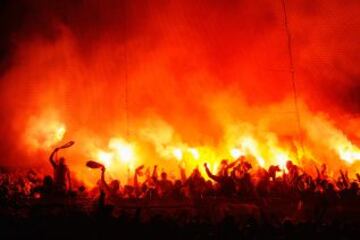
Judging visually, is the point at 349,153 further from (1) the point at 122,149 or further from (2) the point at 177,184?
(1) the point at 122,149

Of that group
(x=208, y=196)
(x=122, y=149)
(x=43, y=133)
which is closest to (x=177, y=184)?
(x=208, y=196)

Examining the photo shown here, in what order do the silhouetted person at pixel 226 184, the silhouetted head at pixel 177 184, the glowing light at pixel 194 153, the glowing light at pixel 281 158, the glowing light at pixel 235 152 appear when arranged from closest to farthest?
the silhouetted person at pixel 226 184
the silhouetted head at pixel 177 184
the glowing light at pixel 281 158
the glowing light at pixel 194 153
the glowing light at pixel 235 152

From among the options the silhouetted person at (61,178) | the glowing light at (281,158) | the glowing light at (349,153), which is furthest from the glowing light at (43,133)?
the glowing light at (349,153)

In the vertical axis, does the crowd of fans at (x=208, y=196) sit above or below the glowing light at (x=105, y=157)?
below

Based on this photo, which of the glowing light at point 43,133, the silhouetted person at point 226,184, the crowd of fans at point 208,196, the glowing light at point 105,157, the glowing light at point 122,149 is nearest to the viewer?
the crowd of fans at point 208,196

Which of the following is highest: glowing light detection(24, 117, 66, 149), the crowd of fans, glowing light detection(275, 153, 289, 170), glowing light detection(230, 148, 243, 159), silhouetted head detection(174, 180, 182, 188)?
glowing light detection(24, 117, 66, 149)

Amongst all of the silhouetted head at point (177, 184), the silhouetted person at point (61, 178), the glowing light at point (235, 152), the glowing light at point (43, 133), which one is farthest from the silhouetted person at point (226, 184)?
the glowing light at point (43, 133)

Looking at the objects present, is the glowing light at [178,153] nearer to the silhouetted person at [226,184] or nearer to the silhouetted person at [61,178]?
the silhouetted person at [226,184]

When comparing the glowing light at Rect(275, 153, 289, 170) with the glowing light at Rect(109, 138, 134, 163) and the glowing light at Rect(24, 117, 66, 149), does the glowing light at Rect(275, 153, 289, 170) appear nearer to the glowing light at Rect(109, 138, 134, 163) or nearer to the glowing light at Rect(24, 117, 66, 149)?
the glowing light at Rect(109, 138, 134, 163)

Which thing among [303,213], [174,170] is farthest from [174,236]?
[174,170]

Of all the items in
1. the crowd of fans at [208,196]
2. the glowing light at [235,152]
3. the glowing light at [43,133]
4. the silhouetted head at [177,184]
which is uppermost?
the glowing light at [43,133]

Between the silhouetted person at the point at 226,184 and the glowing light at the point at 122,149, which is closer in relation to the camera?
the silhouetted person at the point at 226,184

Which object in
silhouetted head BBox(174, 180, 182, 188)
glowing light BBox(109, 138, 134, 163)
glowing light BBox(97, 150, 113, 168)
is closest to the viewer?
silhouetted head BBox(174, 180, 182, 188)

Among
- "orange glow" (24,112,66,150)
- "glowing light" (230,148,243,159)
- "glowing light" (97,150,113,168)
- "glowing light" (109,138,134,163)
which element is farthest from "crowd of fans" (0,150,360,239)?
"glowing light" (230,148,243,159)
